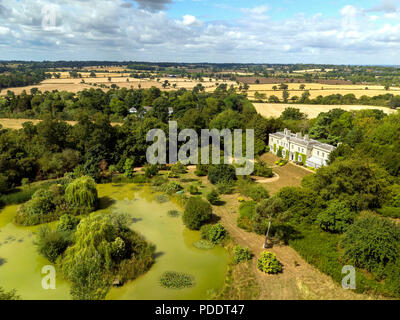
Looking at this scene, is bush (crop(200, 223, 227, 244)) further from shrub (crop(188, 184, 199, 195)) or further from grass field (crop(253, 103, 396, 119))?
grass field (crop(253, 103, 396, 119))

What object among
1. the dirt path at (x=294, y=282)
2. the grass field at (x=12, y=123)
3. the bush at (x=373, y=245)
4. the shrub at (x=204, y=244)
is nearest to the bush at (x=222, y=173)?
the shrub at (x=204, y=244)

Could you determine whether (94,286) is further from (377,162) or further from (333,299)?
(377,162)

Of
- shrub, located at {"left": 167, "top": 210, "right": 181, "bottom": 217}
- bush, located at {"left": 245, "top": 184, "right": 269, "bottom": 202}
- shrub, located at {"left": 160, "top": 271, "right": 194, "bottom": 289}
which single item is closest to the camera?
shrub, located at {"left": 160, "top": 271, "right": 194, "bottom": 289}

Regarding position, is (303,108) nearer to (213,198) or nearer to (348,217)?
(213,198)
